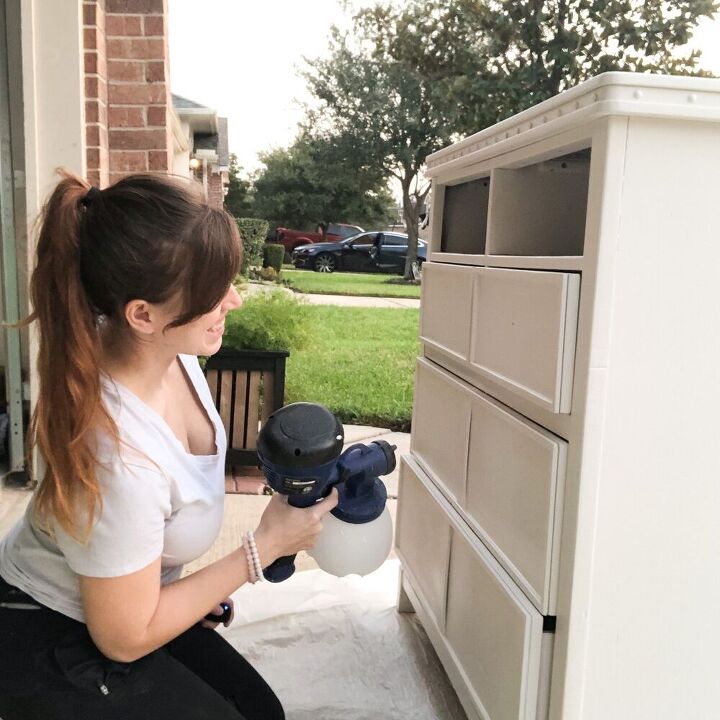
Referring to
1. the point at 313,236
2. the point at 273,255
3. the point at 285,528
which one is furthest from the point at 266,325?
the point at 313,236

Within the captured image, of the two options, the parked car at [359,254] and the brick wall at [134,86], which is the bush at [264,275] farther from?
the brick wall at [134,86]

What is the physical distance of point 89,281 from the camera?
48.6 inches

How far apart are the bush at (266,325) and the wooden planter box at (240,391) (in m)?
0.10

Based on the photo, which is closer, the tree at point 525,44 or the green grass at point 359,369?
the green grass at point 359,369

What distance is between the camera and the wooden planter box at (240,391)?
3.94 m

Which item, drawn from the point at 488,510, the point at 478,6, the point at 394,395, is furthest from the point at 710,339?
the point at 478,6

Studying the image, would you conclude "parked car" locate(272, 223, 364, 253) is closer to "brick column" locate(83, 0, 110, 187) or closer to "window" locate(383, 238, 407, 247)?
"window" locate(383, 238, 407, 247)

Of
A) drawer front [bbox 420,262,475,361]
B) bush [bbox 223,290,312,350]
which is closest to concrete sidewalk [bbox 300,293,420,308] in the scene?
bush [bbox 223,290,312,350]

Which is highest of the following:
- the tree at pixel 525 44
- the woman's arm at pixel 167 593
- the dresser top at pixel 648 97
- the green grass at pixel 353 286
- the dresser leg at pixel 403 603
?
the tree at pixel 525 44

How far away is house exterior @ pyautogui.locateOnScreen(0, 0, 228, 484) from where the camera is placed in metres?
3.24

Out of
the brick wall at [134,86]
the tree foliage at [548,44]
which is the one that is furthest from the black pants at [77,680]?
the tree foliage at [548,44]

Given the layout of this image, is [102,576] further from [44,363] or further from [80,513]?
[44,363]

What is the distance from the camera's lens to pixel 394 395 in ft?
18.5

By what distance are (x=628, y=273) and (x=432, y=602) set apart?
114 centimetres
